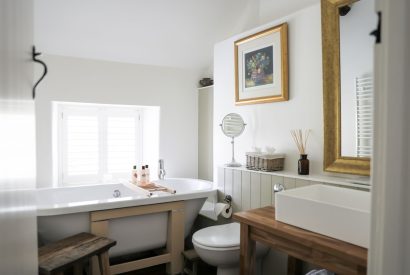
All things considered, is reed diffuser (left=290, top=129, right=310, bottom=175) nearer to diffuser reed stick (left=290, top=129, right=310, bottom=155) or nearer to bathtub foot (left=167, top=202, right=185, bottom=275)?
diffuser reed stick (left=290, top=129, right=310, bottom=155)

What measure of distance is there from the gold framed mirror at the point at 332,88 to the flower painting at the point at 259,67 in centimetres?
50

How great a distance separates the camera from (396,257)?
0.46 m

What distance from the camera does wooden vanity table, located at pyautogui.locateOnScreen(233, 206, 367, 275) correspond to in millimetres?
1246

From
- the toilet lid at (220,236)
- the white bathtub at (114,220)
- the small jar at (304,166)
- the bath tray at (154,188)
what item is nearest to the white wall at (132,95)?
the white bathtub at (114,220)

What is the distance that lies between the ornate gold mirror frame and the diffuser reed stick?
0.19 meters

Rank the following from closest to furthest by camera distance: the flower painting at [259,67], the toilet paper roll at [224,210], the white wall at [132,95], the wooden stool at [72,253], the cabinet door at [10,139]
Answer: the cabinet door at [10,139]
the wooden stool at [72,253]
the flower painting at [259,67]
the toilet paper roll at [224,210]
the white wall at [132,95]

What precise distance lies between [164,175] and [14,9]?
10.2 feet

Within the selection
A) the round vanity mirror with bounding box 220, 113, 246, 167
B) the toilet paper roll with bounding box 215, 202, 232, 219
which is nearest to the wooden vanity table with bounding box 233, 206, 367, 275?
the toilet paper roll with bounding box 215, 202, 232, 219

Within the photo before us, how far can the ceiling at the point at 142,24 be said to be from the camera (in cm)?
267

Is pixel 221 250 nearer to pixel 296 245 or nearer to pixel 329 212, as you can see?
pixel 296 245

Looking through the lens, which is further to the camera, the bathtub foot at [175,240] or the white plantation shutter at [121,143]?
the white plantation shutter at [121,143]

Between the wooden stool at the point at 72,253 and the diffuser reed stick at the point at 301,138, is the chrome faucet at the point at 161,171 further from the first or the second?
the diffuser reed stick at the point at 301,138

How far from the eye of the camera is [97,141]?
359cm

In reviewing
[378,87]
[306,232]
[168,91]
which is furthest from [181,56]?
[378,87]
